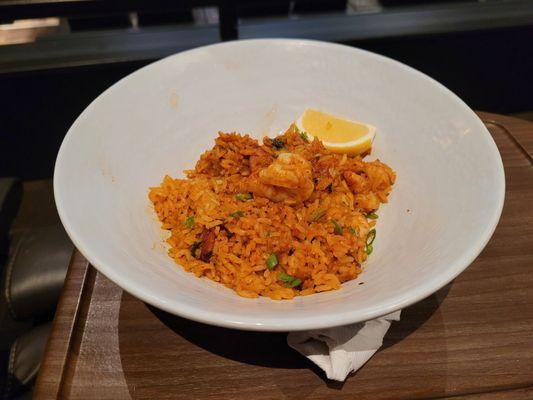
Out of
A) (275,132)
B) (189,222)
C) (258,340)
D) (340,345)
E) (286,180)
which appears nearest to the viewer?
(340,345)

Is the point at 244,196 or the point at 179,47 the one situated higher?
the point at 179,47

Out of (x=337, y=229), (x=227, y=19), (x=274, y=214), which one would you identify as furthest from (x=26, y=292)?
(x=227, y=19)

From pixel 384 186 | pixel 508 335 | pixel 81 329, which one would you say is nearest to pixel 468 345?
pixel 508 335

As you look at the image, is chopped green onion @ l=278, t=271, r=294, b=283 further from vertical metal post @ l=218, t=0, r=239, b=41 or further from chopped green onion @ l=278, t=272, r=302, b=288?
vertical metal post @ l=218, t=0, r=239, b=41

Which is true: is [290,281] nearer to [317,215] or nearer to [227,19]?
[317,215]

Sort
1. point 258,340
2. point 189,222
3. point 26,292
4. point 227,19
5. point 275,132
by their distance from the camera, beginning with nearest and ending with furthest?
point 258,340 → point 189,222 → point 26,292 → point 275,132 → point 227,19

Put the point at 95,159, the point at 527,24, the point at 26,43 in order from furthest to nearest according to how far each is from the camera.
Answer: the point at 527,24 → the point at 26,43 → the point at 95,159

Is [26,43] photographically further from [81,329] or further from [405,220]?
[405,220]
